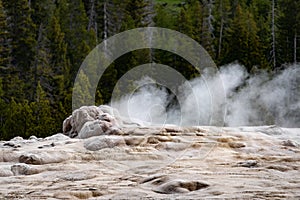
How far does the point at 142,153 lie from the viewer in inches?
823

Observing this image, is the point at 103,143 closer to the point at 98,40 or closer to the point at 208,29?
the point at 208,29

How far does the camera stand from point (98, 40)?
61.7 m

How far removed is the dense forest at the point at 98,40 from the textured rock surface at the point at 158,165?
24816 millimetres

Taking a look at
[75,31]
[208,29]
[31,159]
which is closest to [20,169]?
[31,159]

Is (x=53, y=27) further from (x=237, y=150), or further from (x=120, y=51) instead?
(x=237, y=150)

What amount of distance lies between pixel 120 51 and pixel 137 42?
2037 mm

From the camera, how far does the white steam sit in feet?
138

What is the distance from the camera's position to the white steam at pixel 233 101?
1655 inches

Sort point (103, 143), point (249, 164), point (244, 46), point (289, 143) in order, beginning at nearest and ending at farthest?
point (249, 164) < point (103, 143) < point (289, 143) < point (244, 46)

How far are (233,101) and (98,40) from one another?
2104cm

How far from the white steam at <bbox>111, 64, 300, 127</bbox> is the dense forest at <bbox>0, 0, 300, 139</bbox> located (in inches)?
91.9

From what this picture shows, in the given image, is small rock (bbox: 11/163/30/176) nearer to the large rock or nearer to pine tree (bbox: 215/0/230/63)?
the large rock

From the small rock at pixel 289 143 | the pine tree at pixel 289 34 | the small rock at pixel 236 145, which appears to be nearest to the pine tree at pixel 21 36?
the pine tree at pixel 289 34

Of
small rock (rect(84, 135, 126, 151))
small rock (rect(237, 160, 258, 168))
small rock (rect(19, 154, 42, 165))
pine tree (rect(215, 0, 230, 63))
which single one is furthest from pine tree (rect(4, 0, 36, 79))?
small rock (rect(237, 160, 258, 168))
